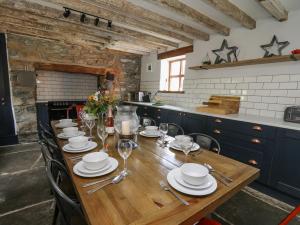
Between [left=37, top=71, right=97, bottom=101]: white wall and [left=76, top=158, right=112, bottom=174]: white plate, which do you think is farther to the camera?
[left=37, top=71, right=97, bottom=101]: white wall

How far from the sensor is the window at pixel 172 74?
13.6 ft

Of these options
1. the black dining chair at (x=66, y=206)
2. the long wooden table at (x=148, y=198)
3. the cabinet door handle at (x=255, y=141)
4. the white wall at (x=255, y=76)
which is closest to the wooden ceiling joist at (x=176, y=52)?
the white wall at (x=255, y=76)

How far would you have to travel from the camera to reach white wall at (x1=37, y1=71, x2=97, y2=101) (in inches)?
174

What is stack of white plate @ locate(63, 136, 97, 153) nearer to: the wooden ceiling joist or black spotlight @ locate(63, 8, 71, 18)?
black spotlight @ locate(63, 8, 71, 18)

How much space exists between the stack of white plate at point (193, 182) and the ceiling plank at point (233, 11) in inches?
77.9

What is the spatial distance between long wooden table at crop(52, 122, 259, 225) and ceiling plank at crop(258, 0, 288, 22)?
75.6 inches

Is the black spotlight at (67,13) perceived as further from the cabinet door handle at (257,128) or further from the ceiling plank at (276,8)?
the cabinet door handle at (257,128)

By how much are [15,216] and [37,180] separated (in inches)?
25.8

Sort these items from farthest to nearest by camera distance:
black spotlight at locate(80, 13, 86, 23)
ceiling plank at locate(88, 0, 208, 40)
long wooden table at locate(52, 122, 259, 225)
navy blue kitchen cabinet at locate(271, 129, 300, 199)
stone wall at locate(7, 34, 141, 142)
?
stone wall at locate(7, 34, 141, 142)
black spotlight at locate(80, 13, 86, 23)
ceiling plank at locate(88, 0, 208, 40)
navy blue kitchen cabinet at locate(271, 129, 300, 199)
long wooden table at locate(52, 122, 259, 225)

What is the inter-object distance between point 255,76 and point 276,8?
95 cm

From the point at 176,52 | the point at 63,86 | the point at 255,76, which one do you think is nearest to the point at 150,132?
the point at 255,76

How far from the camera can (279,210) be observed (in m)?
1.86

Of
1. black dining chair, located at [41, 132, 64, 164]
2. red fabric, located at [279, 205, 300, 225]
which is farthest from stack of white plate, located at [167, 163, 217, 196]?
black dining chair, located at [41, 132, 64, 164]

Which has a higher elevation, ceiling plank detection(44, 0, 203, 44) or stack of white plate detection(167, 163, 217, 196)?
ceiling plank detection(44, 0, 203, 44)
